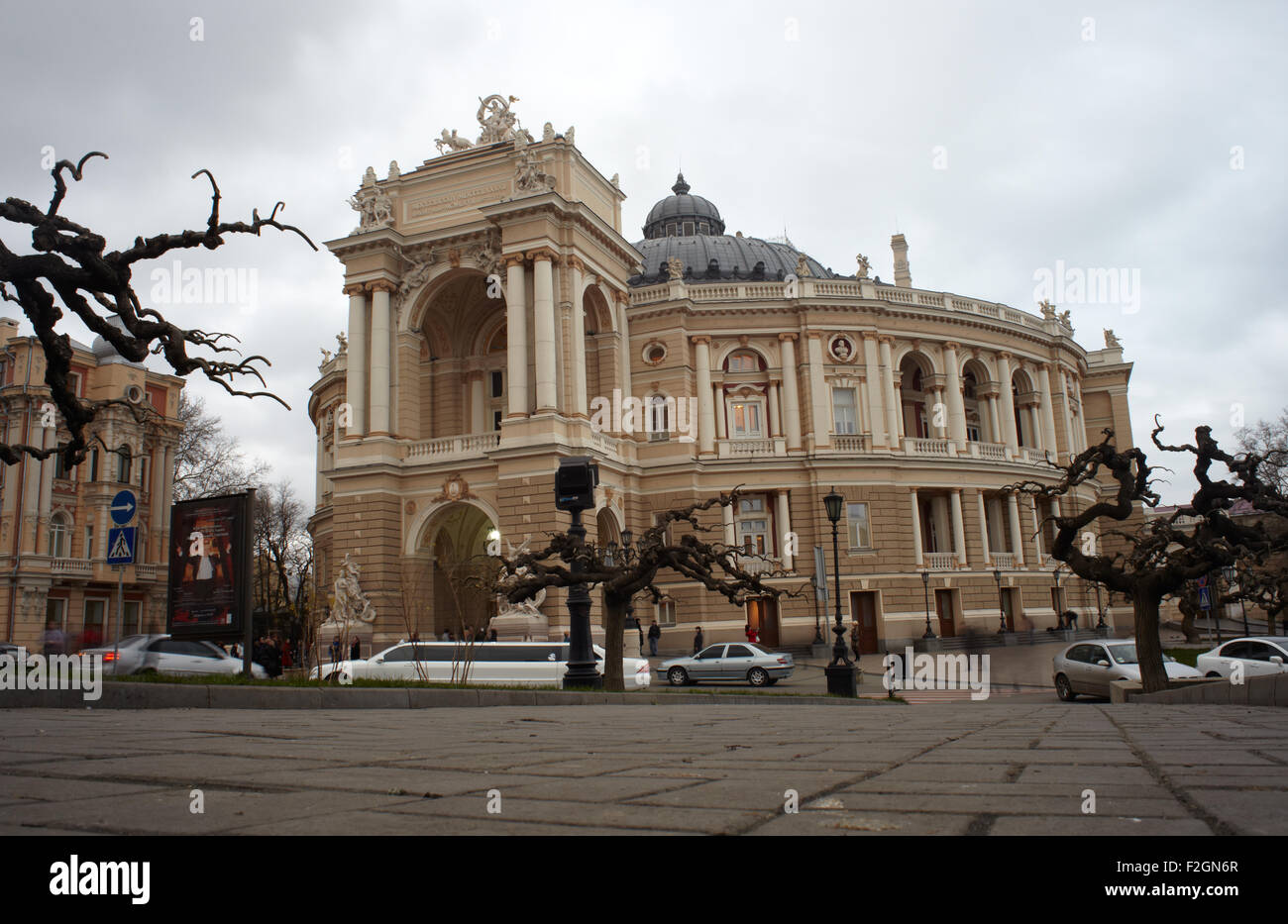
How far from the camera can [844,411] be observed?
42.2 meters

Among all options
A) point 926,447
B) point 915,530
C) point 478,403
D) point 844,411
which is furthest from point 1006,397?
point 478,403

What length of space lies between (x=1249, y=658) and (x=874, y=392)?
2287cm

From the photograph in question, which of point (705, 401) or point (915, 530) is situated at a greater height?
point (705, 401)

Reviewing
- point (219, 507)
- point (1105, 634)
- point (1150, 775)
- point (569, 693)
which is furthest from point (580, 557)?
point (1105, 634)

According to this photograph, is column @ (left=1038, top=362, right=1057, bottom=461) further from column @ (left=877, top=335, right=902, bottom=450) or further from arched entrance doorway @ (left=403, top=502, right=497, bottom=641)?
arched entrance doorway @ (left=403, top=502, right=497, bottom=641)

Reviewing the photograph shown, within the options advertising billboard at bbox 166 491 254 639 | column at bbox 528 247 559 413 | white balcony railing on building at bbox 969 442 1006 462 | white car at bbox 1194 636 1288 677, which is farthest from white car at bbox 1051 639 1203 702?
white balcony railing on building at bbox 969 442 1006 462

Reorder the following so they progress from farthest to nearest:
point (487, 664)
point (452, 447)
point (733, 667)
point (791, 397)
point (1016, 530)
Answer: point (1016, 530), point (791, 397), point (452, 447), point (733, 667), point (487, 664)

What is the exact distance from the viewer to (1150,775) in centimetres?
383

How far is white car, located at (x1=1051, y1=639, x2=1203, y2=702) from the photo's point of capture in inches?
776

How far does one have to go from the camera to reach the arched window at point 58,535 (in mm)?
45500

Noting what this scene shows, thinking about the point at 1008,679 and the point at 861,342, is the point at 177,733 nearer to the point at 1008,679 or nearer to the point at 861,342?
the point at 1008,679

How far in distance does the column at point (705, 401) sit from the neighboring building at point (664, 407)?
0.12 meters

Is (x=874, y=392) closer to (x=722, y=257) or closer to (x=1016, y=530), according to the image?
(x=1016, y=530)

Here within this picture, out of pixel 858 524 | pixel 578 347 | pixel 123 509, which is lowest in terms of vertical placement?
pixel 123 509
